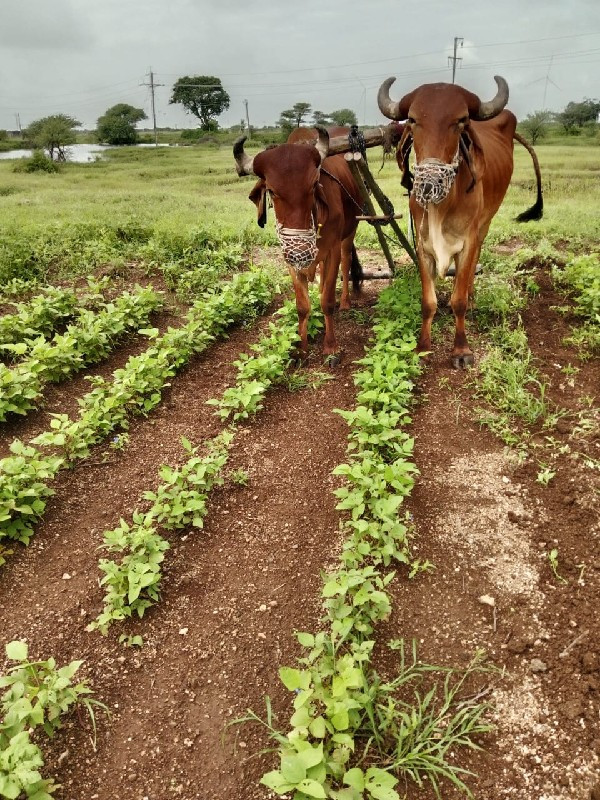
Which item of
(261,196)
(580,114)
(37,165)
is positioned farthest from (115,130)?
(261,196)

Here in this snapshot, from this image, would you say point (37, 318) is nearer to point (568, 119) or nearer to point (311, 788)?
point (311, 788)

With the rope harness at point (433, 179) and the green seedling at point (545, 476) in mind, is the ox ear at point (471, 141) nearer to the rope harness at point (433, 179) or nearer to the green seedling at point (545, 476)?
the rope harness at point (433, 179)

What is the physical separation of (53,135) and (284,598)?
51016 millimetres

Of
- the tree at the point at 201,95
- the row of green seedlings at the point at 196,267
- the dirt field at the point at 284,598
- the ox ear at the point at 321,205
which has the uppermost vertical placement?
the tree at the point at 201,95

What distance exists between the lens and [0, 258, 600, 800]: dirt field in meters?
2.63

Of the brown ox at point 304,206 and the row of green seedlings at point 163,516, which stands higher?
the brown ox at point 304,206

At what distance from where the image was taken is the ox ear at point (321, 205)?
539 cm

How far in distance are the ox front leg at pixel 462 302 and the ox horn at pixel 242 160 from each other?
2.16 metres

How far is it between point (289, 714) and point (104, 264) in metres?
8.19

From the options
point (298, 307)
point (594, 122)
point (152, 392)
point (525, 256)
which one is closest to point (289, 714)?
point (152, 392)

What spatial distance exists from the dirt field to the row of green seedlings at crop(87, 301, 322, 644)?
0.11m

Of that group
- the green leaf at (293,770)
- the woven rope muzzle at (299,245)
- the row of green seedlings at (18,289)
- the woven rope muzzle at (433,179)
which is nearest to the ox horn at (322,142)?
the woven rope muzzle at (299,245)

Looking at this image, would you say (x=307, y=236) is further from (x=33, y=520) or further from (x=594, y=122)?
(x=594, y=122)

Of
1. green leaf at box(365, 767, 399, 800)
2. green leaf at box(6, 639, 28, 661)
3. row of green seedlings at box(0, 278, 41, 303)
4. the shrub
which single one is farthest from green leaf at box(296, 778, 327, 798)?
the shrub
